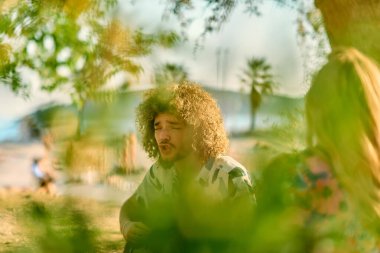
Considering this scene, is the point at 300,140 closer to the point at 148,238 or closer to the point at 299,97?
the point at 299,97

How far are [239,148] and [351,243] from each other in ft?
0.46

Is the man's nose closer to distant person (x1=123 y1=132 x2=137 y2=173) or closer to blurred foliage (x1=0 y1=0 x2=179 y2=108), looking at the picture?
blurred foliage (x1=0 y1=0 x2=179 y2=108)

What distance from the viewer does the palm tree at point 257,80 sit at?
0.51 meters

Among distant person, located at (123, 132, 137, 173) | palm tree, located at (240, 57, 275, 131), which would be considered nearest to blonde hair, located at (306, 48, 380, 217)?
palm tree, located at (240, 57, 275, 131)

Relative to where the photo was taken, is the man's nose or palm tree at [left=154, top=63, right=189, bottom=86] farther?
the man's nose

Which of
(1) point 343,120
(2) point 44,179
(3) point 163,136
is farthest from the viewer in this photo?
(3) point 163,136

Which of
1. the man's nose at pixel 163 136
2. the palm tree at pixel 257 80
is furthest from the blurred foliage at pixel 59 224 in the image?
the man's nose at pixel 163 136

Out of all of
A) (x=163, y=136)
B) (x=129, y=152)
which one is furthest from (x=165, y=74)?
(x=163, y=136)

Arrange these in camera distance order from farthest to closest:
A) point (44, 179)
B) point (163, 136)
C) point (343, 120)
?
1. point (163, 136)
2. point (44, 179)
3. point (343, 120)

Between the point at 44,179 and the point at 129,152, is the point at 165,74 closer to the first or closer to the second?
the point at 129,152

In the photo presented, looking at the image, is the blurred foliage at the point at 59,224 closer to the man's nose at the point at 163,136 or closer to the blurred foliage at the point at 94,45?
the blurred foliage at the point at 94,45

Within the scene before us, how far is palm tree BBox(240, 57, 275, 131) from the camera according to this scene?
0.51 metres

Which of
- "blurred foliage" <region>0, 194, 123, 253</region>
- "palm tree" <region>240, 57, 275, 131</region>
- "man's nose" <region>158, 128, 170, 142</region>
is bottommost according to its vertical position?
"man's nose" <region>158, 128, 170, 142</region>

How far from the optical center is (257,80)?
0.55 m
